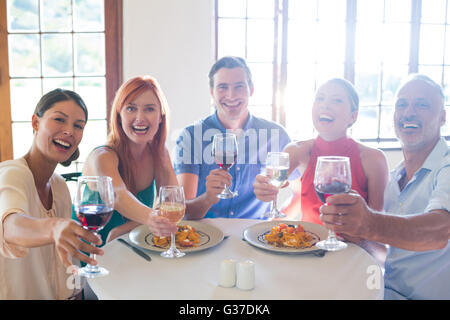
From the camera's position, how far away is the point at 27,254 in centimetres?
133

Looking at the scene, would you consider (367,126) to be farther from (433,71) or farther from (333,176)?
(333,176)

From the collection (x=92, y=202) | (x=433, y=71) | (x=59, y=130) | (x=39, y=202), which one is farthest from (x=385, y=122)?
(x=92, y=202)

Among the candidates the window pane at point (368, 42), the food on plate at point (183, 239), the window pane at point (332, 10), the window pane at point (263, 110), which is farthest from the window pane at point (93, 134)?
the food on plate at point (183, 239)

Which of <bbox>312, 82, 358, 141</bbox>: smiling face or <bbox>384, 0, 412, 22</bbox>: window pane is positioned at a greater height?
<bbox>384, 0, 412, 22</bbox>: window pane

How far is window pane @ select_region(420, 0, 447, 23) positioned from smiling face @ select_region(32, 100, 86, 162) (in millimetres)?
4045

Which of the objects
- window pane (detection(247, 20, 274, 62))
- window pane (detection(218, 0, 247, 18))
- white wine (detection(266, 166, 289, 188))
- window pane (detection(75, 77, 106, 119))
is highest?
window pane (detection(218, 0, 247, 18))

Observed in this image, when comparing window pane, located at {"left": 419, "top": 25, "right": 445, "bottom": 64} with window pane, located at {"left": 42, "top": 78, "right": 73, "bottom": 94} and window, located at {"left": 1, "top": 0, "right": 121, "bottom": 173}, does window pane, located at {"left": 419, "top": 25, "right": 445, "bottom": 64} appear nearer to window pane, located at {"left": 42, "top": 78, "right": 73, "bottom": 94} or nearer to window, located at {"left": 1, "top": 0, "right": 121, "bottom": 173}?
window, located at {"left": 1, "top": 0, "right": 121, "bottom": 173}

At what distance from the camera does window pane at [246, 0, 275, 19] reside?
404 cm

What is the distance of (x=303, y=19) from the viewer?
415cm

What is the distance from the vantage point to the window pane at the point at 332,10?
4.17m

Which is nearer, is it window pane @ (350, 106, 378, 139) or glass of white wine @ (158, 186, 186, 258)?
glass of white wine @ (158, 186, 186, 258)

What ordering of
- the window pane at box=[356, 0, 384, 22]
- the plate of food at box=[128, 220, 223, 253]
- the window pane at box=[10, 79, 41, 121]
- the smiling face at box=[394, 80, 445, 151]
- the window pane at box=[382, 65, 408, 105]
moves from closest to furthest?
1. the plate of food at box=[128, 220, 223, 253]
2. the smiling face at box=[394, 80, 445, 151]
3. the window pane at box=[10, 79, 41, 121]
4. the window pane at box=[356, 0, 384, 22]
5. the window pane at box=[382, 65, 408, 105]

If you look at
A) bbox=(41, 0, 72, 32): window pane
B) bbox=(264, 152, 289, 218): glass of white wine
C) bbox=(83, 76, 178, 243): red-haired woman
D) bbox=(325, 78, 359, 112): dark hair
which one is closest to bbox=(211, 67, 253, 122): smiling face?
bbox=(83, 76, 178, 243): red-haired woman

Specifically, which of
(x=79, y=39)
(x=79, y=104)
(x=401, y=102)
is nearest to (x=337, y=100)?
(x=401, y=102)
